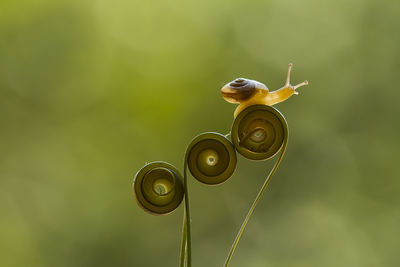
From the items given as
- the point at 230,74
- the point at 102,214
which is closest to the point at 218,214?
the point at 102,214

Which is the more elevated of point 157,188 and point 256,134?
point 256,134

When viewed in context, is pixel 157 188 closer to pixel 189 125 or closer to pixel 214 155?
→ pixel 214 155

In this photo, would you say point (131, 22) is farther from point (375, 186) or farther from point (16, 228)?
point (375, 186)

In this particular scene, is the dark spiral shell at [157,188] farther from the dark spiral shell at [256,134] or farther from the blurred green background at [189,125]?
the blurred green background at [189,125]

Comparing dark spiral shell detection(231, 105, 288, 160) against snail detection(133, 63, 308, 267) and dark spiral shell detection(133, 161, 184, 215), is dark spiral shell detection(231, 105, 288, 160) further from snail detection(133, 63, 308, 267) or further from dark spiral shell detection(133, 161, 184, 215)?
dark spiral shell detection(133, 161, 184, 215)

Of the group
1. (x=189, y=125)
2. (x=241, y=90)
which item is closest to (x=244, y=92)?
(x=241, y=90)

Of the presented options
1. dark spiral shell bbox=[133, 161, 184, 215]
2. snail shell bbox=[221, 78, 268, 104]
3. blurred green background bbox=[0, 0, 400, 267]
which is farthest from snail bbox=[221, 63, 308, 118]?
blurred green background bbox=[0, 0, 400, 267]

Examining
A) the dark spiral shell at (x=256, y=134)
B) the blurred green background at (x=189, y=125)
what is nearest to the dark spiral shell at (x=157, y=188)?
Answer: the dark spiral shell at (x=256, y=134)
